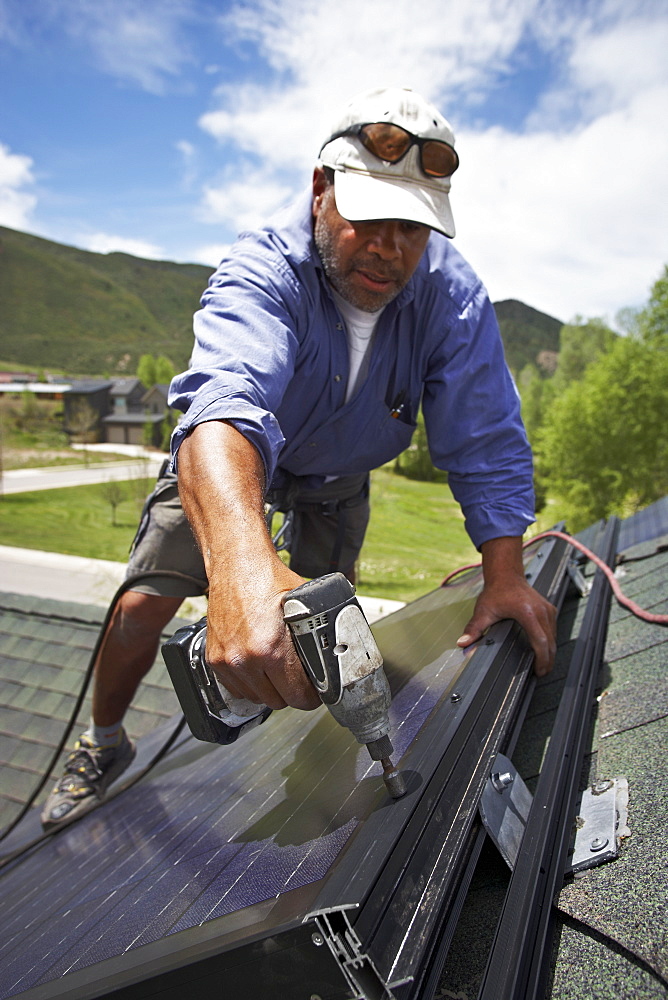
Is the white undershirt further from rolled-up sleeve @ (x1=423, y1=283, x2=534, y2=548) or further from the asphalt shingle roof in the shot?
the asphalt shingle roof

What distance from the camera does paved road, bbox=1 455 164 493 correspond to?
2973cm

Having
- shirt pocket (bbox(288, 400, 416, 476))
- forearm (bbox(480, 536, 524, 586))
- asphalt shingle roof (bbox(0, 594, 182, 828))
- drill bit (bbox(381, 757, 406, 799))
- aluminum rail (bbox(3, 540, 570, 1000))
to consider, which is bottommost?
asphalt shingle roof (bbox(0, 594, 182, 828))

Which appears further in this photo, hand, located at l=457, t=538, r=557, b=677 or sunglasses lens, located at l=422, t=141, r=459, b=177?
sunglasses lens, located at l=422, t=141, r=459, b=177

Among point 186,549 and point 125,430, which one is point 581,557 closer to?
point 186,549

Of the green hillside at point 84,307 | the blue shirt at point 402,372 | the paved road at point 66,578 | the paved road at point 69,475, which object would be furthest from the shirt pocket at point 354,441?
the green hillside at point 84,307

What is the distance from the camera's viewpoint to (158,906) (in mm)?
1077

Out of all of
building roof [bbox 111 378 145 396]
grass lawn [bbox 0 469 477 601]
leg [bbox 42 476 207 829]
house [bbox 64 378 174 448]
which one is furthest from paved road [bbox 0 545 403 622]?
building roof [bbox 111 378 145 396]

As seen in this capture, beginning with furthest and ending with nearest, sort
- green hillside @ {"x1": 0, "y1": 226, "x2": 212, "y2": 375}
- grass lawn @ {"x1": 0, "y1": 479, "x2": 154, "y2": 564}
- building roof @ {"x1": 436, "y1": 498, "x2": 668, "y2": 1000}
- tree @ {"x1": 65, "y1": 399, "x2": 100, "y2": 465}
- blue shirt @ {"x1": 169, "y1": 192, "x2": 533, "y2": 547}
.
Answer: green hillside @ {"x1": 0, "y1": 226, "x2": 212, "y2": 375} < tree @ {"x1": 65, "y1": 399, "x2": 100, "y2": 465} < grass lawn @ {"x1": 0, "y1": 479, "x2": 154, "y2": 564} < blue shirt @ {"x1": 169, "y1": 192, "x2": 533, "y2": 547} < building roof @ {"x1": 436, "y1": 498, "x2": 668, "y2": 1000}

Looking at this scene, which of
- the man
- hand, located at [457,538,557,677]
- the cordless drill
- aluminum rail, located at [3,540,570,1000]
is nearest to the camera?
aluminum rail, located at [3,540,570,1000]

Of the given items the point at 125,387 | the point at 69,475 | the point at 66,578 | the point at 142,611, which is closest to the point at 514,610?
the point at 142,611

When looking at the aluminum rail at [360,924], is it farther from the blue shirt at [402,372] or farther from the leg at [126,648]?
the leg at [126,648]

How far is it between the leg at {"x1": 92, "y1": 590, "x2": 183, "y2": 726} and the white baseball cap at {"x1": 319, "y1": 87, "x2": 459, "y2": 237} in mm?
1366

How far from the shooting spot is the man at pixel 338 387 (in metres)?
1.35

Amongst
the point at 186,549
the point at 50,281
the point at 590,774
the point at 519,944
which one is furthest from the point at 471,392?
the point at 50,281
